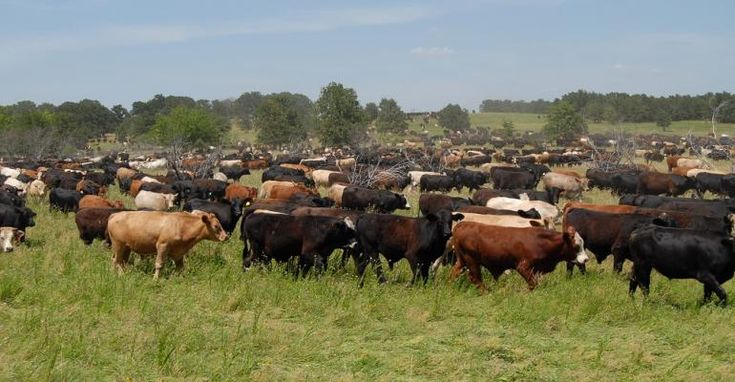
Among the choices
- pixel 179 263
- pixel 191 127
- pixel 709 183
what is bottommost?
pixel 709 183

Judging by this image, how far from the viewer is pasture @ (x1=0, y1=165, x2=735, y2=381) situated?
19.3ft

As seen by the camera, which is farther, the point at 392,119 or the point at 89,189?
the point at 392,119

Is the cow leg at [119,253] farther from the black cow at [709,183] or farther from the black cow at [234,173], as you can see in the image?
the black cow at [709,183]

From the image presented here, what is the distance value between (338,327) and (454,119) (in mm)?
108296

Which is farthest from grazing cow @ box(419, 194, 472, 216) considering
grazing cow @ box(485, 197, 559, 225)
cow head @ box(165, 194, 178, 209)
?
cow head @ box(165, 194, 178, 209)

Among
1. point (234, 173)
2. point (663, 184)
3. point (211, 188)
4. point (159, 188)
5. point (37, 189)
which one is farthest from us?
point (234, 173)

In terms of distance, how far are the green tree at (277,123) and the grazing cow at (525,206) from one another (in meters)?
53.9

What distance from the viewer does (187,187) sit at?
21.7m

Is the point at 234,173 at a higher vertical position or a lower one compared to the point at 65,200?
lower

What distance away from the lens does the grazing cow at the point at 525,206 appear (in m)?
16.4

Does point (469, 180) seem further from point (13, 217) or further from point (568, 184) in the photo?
point (13, 217)

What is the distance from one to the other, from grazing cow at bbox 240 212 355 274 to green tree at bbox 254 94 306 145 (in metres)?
60.1

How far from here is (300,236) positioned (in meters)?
9.94

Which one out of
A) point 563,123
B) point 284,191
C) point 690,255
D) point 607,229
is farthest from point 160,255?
point 563,123
